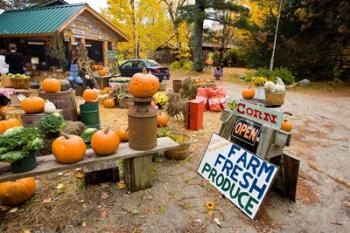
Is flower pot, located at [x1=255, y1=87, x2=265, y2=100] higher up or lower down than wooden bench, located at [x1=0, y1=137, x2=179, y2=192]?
higher up

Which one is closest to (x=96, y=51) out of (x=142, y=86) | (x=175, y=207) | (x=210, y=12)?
(x=210, y=12)

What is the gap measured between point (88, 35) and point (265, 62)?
449 inches

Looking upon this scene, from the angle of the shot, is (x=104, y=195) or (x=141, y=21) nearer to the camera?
(x=104, y=195)

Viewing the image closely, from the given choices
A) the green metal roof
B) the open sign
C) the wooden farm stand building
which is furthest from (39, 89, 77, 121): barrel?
the green metal roof

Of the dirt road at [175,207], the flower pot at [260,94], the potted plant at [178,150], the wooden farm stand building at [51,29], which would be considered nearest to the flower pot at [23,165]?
the dirt road at [175,207]

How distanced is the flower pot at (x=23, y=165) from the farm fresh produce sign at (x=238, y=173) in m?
2.03

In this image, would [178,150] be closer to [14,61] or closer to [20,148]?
[20,148]

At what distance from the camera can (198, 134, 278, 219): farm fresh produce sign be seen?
246 centimetres

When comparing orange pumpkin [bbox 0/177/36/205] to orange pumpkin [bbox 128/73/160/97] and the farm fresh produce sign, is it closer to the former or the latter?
orange pumpkin [bbox 128/73/160/97]

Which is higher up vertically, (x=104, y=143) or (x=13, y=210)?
(x=104, y=143)

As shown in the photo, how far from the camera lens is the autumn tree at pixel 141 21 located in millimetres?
18656

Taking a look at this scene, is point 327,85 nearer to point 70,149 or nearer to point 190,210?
point 190,210

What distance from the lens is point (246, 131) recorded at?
9.93 ft

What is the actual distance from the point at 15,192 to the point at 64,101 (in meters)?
2.23
